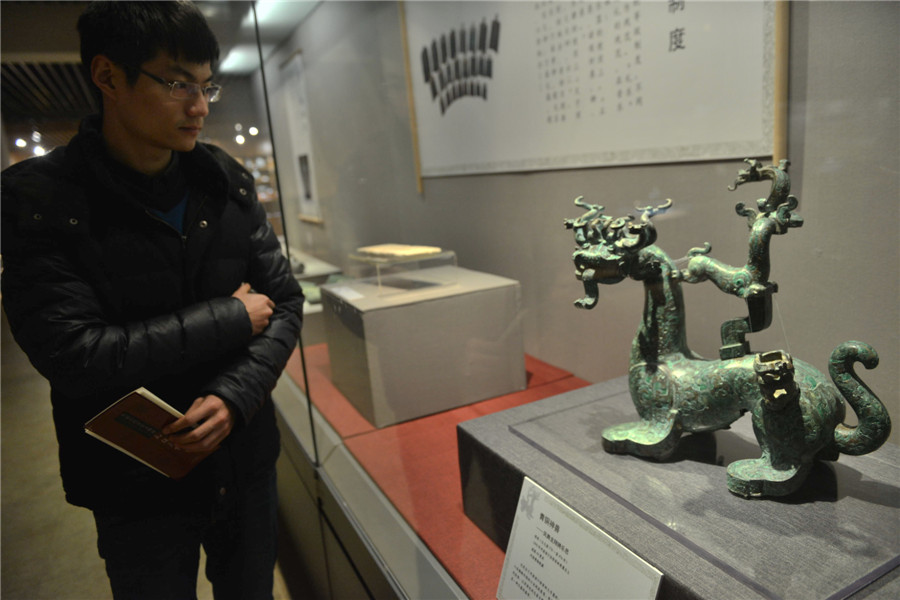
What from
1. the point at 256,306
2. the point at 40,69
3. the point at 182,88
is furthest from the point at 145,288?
the point at 40,69

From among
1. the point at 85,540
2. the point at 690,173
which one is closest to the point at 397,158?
the point at 690,173

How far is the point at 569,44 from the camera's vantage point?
5.10 ft

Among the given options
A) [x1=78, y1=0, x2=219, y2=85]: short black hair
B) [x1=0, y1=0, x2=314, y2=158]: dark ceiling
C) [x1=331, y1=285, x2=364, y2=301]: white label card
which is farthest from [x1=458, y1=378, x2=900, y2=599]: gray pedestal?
[x1=0, y1=0, x2=314, y2=158]: dark ceiling

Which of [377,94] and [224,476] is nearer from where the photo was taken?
[224,476]

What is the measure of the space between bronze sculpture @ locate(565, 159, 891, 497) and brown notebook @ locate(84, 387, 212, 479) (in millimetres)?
677

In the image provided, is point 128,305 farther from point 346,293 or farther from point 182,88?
point 346,293

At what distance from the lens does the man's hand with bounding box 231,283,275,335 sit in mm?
1072

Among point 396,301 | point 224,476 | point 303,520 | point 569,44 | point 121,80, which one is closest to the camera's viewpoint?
point 121,80

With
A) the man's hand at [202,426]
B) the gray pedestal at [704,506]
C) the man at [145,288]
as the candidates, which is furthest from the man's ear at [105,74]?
the gray pedestal at [704,506]

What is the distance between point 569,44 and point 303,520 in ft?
5.15

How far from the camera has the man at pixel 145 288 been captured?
0.90 meters

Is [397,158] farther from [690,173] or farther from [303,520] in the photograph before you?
[303,520]

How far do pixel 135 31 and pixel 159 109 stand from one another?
0.11m

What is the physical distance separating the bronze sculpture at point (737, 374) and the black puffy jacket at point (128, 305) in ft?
1.91
